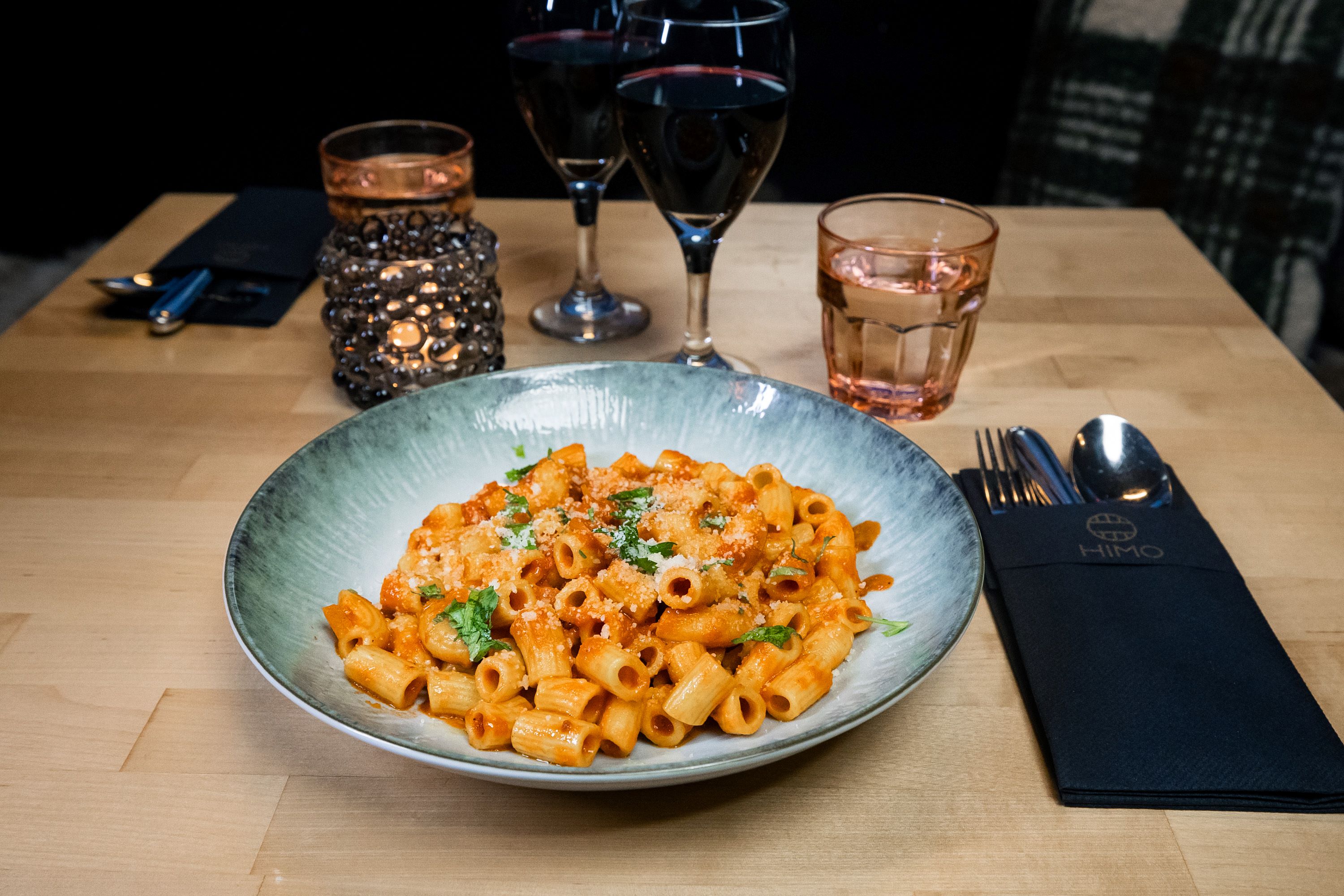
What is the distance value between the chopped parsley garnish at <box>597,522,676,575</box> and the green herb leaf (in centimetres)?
16

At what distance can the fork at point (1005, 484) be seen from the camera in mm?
1023

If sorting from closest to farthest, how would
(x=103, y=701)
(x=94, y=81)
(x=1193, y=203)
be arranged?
1. (x=103, y=701)
2. (x=1193, y=203)
3. (x=94, y=81)

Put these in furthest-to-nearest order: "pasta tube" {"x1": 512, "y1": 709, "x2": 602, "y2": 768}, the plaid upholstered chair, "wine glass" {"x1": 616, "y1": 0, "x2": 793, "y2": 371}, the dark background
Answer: the dark background
the plaid upholstered chair
"wine glass" {"x1": 616, "y1": 0, "x2": 793, "y2": 371}
"pasta tube" {"x1": 512, "y1": 709, "x2": 602, "y2": 768}

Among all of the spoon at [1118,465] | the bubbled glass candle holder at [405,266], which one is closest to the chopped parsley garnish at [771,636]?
the spoon at [1118,465]

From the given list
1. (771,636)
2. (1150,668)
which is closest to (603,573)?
(771,636)

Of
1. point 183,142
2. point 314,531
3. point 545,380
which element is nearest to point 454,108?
point 183,142

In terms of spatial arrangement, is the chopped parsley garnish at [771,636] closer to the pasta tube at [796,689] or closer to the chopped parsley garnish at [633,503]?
the pasta tube at [796,689]

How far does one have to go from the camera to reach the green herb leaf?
2.52 feet

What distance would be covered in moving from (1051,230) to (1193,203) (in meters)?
1.29

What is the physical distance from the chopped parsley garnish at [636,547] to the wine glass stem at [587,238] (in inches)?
25.3

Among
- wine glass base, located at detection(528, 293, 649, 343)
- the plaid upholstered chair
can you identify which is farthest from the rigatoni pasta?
the plaid upholstered chair

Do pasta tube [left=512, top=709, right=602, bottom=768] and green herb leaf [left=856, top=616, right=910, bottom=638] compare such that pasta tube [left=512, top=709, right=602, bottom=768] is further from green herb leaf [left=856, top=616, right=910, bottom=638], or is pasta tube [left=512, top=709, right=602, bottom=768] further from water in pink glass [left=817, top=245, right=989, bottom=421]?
water in pink glass [left=817, top=245, right=989, bottom=421]

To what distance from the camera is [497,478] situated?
3.35 ft

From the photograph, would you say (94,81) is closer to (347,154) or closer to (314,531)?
(347,154)
